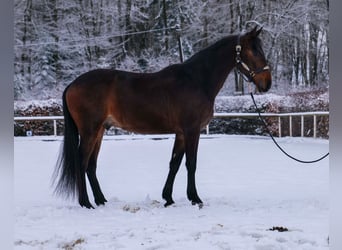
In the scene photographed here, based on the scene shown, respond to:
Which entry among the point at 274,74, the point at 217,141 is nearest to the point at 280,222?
the point at 217,141

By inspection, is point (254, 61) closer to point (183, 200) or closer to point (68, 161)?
point (183, 200)

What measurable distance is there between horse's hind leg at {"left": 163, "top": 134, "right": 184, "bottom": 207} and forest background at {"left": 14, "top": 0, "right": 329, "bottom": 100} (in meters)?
0.36

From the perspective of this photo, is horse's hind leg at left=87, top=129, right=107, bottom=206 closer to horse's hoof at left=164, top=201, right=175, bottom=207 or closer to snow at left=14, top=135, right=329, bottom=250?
snow at left=14, top=135, right=329, bottom=250

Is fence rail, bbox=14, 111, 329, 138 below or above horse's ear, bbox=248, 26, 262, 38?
below

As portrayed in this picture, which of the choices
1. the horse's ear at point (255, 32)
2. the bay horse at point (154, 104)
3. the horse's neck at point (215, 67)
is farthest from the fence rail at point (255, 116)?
the horse's ear at point (255, 32)

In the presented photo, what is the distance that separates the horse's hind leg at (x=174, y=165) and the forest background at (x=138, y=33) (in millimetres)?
361

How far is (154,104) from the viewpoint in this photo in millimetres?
1967

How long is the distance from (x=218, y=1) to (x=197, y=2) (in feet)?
0.26

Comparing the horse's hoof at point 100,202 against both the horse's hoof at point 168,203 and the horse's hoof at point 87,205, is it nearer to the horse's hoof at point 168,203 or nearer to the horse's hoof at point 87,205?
the horse's hoof at point 87,205

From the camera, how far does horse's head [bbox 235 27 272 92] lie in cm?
169

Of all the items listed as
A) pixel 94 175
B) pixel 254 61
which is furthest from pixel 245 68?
pixel 94 175

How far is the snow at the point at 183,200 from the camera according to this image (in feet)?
4.80

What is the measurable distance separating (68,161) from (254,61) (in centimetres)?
86

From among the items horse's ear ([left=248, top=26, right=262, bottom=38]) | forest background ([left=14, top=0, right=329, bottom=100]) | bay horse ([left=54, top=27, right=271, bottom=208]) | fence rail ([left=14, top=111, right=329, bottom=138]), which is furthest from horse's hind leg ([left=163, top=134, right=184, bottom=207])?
horse's ear ([left=248, top=26, right=262, bottom=38])
